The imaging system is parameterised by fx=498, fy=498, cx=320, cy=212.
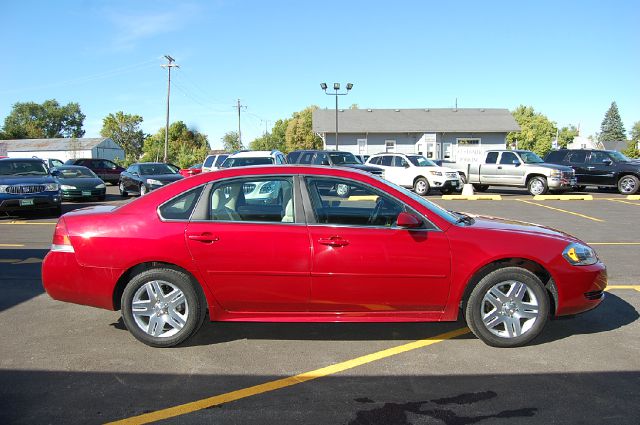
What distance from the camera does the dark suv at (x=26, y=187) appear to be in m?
12.8

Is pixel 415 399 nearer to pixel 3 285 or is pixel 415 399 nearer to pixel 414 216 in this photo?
pixel 414 216

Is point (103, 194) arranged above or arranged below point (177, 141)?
below

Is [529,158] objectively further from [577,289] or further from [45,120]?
[45,120]

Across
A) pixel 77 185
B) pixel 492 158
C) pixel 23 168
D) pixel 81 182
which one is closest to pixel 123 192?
pixel 81 182

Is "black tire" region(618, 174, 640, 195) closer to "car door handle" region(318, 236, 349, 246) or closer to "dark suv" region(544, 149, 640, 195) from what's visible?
"dark suv" region(544, 149, 640, 195)

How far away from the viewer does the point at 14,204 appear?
12.9 m

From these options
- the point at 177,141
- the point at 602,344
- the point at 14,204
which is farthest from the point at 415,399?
the point at 177,141

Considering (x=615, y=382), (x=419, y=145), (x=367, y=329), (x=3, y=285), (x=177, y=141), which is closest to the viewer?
(x=615, y=382)

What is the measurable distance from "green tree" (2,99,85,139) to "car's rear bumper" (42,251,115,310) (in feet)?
406

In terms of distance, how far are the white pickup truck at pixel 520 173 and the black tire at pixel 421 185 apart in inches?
106

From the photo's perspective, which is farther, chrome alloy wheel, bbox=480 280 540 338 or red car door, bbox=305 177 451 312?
chrome alloy wheel, bbox=480 280 540 338

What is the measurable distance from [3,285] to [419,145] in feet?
136

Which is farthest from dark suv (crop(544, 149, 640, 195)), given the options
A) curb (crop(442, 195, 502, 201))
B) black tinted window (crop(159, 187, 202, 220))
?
black tinted window (crop(159, 187, 202, 220))

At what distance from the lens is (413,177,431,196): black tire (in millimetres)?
20281
